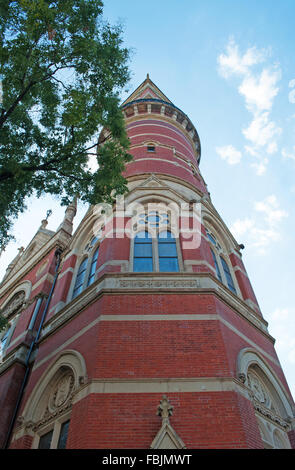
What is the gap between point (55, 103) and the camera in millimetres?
9656

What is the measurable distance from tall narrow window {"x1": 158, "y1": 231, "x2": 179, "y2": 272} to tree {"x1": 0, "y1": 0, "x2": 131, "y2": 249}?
6.73 feet

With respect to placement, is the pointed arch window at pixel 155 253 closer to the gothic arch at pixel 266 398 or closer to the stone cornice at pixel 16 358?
the gothic arch at pixel 266 398

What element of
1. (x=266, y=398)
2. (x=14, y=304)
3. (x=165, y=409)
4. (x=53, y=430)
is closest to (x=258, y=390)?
(x=266, y=398)

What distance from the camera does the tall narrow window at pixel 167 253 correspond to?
9.93m

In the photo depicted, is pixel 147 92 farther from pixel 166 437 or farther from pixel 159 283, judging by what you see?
pixel 166 437

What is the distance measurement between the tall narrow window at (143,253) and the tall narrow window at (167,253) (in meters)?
0.29

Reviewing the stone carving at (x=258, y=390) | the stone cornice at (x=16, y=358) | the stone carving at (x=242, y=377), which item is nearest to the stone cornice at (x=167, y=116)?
the stone cornice at (x=16, y=358)

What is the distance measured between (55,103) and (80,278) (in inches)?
210

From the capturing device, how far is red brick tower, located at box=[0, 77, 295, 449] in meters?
6.38

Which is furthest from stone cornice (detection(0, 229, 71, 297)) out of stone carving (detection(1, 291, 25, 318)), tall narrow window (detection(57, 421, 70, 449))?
tall narrow window (detection(57, 421, 70, 449))

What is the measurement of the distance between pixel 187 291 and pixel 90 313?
7.95 ft

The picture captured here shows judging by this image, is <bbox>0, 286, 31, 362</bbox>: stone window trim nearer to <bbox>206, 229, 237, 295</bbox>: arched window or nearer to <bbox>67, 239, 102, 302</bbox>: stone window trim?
<bbox>67, 239, 102, 302</bbox>: stone window trim

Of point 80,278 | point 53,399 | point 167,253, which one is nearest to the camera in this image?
point 53,399

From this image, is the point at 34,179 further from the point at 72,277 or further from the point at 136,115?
the point at 136,115
